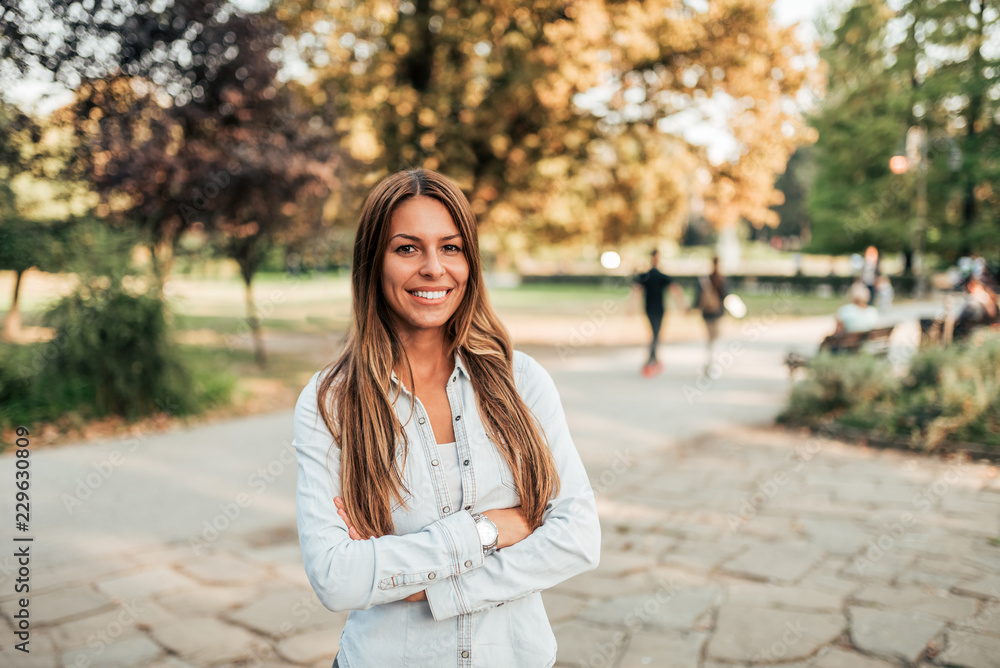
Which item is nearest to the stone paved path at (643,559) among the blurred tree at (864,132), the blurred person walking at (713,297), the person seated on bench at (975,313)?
the blurred person walking at (713,297)

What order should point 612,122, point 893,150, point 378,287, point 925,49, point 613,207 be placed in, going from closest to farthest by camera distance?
point 378,287 → point 612,122 → point 613,207 → point 925,49 → point 893,150

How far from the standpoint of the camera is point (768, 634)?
3.49 metres

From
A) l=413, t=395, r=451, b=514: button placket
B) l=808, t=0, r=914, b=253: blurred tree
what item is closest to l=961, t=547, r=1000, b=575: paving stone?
l=413, t=395, r=451, b=514: button placket

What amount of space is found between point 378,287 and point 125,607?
307 centimetres

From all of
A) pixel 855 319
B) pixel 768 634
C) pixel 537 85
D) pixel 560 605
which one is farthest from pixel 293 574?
pixel 537 85

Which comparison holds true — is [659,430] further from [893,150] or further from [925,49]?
[893,150]

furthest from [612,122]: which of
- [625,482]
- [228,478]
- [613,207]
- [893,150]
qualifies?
[893,150]

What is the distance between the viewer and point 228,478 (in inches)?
247

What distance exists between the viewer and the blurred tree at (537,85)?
1269 cm

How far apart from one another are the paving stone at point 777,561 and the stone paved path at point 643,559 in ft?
0.06

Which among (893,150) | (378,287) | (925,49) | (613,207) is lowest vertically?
(378,287)

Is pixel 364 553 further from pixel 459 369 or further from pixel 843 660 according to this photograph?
pixel 843 660

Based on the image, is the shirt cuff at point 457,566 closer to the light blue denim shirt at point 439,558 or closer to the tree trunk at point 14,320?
the light blue denim shirt at point 439,558

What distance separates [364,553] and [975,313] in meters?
11.7
